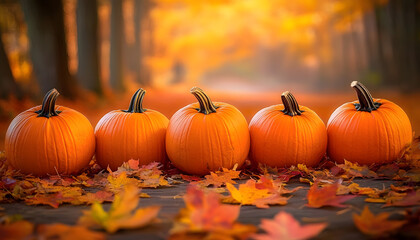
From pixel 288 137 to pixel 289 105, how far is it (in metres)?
0.19

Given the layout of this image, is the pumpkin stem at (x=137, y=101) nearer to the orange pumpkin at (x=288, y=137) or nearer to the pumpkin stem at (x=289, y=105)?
the orange pumpkin at (x=288, y=137)

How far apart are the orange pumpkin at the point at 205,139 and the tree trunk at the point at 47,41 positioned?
15.4 feet

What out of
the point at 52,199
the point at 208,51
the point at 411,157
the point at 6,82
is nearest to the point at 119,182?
the point at 52,199

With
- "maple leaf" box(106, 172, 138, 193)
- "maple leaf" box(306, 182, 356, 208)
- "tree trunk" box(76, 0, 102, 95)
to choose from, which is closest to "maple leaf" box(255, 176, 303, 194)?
"maple leaf" box(306, 182, 356, 208)

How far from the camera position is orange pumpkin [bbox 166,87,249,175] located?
2107 millimetres

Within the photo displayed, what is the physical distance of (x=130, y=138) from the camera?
7.30 ft

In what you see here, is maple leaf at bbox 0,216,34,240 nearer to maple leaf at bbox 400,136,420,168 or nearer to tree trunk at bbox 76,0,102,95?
maple leaf at bbox 400,136,420,168

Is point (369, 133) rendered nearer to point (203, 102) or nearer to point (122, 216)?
point (203, 102)

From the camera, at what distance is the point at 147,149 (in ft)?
7.45

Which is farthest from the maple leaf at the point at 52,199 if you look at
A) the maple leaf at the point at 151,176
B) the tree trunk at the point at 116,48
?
the tree trunk at the point at 116,48

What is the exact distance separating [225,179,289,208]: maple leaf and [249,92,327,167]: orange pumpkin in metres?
0.54

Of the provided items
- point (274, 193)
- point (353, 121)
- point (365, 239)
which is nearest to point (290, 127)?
point (353, 121)

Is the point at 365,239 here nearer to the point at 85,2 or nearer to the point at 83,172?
the point at 83,172

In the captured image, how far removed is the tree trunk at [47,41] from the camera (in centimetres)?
616
